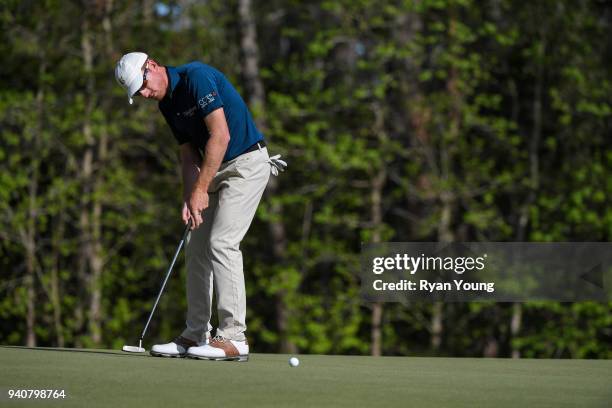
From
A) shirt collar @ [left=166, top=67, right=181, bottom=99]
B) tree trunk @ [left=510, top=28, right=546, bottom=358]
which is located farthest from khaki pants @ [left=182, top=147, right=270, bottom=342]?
tree trunk @ [left=510, top=28, right=546, bottom=358]

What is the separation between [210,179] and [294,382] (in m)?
1.22

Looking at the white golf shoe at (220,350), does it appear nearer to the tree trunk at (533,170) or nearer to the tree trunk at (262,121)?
the tree trunk at (262,121)

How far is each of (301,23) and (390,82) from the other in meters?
4.84

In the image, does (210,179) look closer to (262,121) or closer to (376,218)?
(262,121)

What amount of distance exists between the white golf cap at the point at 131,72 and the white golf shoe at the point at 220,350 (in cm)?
128

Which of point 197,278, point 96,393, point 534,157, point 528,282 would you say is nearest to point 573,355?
point 528,282

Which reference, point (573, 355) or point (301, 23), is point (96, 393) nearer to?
point (573, 355)

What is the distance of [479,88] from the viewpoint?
12.9 m

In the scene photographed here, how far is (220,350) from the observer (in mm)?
5914

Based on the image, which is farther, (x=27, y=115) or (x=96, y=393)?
(x=27, y=115)

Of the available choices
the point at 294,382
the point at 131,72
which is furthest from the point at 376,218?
the point at 294,382

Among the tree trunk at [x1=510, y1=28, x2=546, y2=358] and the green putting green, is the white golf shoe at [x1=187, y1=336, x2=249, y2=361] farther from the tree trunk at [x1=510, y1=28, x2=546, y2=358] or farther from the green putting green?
the tree trunk at [x1=510, y1=28, x2=546, y2=358]

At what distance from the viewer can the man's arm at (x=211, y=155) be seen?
5.70m

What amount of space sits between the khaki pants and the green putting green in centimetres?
28
